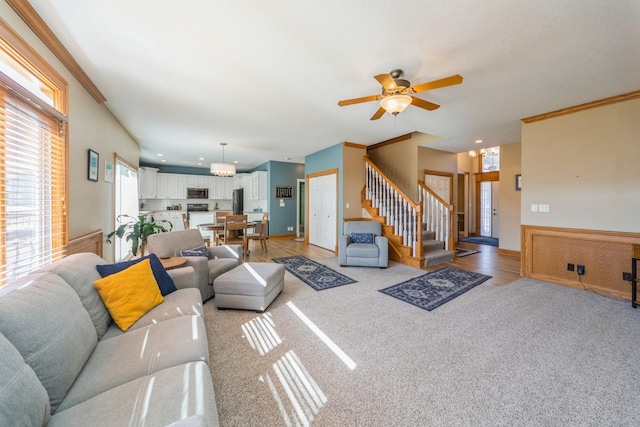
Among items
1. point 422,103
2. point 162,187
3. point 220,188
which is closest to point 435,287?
point 422,103

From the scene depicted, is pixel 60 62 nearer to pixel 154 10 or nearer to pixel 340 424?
pixel 154 10

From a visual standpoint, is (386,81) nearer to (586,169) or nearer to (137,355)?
(137,355)

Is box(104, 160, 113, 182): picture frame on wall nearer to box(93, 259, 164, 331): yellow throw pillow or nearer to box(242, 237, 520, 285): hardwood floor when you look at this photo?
box(93, 259, 164, 331): yellow throw pillow

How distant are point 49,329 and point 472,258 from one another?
6236 millimetres

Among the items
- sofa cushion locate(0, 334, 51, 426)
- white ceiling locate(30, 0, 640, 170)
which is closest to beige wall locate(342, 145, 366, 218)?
white ceiling locate(30, 0, 640, 170)

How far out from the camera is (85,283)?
1566 millimetres

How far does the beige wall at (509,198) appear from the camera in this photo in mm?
5574

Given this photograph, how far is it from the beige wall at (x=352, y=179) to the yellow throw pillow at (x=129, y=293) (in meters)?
4.24

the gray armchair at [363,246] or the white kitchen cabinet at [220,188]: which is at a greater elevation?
the white kitchen cabinet at [220,188]

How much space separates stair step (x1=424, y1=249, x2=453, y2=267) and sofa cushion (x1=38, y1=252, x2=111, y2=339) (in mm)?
4542

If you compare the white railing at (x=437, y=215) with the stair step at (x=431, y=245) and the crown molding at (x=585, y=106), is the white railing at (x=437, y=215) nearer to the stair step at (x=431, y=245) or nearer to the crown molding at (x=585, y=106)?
the stair step at (x=431, y=245)

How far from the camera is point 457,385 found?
166cm

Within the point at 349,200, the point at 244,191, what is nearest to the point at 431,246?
the point at 349,200

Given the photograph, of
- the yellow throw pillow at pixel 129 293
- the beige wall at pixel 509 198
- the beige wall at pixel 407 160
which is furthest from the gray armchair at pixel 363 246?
the beige wall at pixel 509 198
